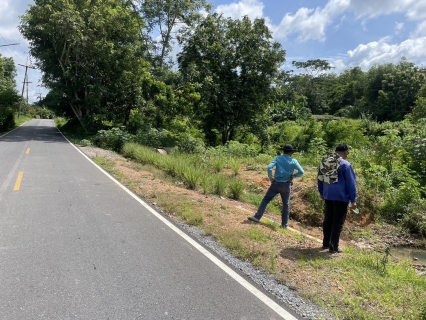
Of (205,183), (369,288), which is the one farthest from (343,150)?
(205,183)

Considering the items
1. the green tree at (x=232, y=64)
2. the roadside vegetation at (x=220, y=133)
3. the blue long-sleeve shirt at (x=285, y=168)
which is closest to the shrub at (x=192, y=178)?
the roadside vegetation at (x=220, y=133)

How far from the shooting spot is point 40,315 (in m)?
3.17

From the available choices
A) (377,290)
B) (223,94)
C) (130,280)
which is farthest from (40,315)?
(223,94)

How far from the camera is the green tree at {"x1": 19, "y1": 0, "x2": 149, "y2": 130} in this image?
26.3 metres

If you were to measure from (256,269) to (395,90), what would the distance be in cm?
5735

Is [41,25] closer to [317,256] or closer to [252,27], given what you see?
[252,27]

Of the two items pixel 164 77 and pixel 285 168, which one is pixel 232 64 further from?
pixel 285 168

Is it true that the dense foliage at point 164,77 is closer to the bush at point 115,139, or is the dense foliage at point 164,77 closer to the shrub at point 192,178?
the bush at point 115,139

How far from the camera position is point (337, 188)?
5234 mm

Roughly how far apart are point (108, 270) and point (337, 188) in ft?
11.8

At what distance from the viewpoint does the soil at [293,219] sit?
5.25 meters

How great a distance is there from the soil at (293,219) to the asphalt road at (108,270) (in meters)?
0.85

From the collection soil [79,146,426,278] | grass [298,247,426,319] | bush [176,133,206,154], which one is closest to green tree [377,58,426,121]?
bush [176,133,206,154]

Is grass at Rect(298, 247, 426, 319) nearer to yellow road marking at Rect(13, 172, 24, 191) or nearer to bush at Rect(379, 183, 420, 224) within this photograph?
bush at Rect(379, 183, 420, 224)
